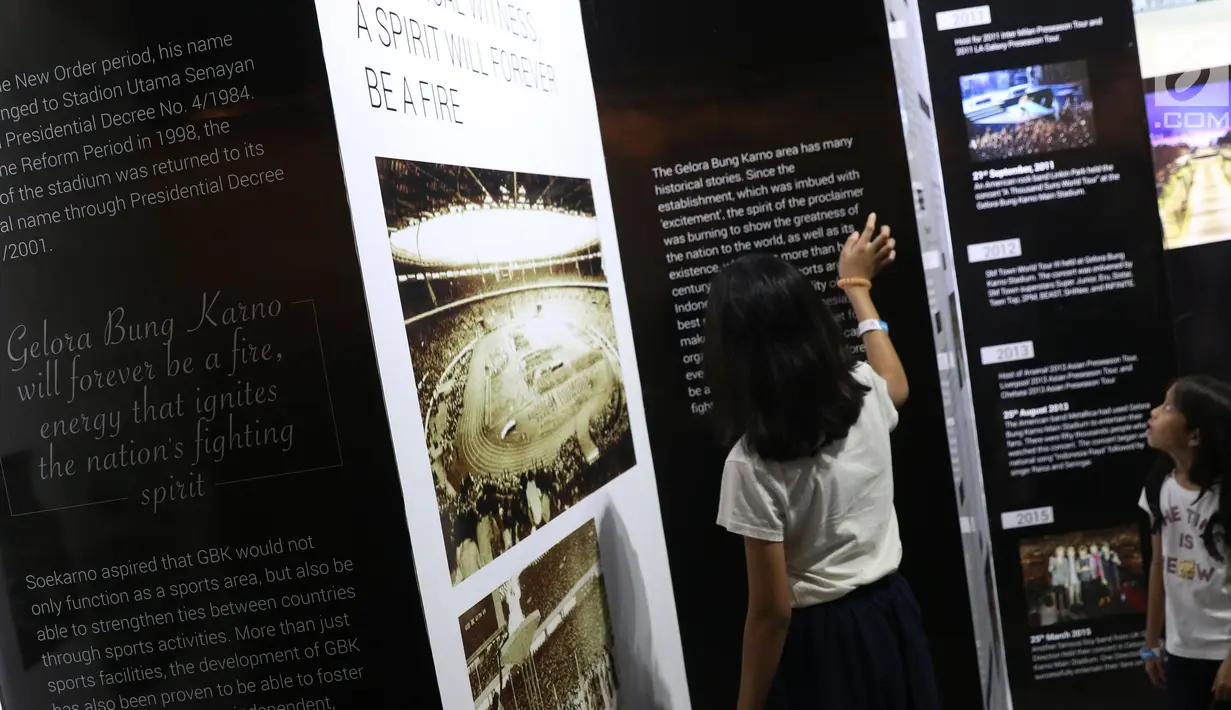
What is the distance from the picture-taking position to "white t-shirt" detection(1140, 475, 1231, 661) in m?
2.91

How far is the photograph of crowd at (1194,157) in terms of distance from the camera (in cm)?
329

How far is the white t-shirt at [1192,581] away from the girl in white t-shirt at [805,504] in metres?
0.99

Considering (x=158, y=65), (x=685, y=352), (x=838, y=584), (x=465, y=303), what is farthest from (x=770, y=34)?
(x=158, y=65)

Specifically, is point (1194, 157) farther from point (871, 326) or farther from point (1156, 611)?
point (1156, 611)

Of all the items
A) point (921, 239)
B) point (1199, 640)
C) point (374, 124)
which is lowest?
point (1199, 640)

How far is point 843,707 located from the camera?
243 cm

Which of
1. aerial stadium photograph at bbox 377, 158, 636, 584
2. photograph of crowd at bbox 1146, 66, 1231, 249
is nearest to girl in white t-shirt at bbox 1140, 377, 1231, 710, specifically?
photograph of crowd at bbox 1146, 66, 1231, 249

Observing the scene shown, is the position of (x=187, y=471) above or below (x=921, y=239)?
below

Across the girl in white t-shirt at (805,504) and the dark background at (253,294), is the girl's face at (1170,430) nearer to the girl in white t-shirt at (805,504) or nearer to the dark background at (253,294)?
the girl in white t-shirt at (805,504)

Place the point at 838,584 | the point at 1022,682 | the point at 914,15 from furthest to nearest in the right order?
the point at 1022,682, the point at 914,15, the point at 838,584

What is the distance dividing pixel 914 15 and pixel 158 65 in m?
2.34

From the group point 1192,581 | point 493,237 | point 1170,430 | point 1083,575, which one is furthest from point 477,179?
point 1083,575

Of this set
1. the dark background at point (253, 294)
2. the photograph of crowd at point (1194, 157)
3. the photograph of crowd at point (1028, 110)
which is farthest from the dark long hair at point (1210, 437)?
the dark background at point (253, 294)

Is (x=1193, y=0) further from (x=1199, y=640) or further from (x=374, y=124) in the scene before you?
(x=374, y=124)
